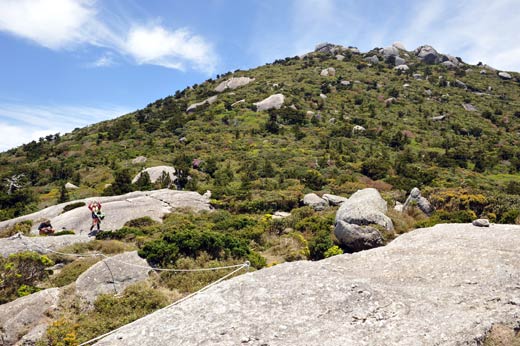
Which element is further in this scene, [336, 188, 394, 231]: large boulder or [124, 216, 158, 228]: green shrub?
[124, 216, 158, 228]: green shrub

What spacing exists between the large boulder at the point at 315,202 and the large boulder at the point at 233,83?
58763mm

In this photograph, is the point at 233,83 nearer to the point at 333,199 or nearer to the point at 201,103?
the point at 201,103

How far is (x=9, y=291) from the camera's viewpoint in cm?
1102

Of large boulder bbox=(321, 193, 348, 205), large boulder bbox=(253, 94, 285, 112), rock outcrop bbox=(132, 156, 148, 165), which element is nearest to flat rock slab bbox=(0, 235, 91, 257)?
large boulder bbox=(321, 193, 348, 205)

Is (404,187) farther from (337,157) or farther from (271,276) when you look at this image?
(271,276)

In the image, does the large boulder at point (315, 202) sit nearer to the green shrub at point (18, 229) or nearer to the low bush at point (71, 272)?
the low bush at point (71, 272)

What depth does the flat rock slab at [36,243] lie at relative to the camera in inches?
554

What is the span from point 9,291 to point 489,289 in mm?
15080

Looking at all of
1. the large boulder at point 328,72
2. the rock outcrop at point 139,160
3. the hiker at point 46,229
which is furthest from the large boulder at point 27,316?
the large boulder at point 328,72

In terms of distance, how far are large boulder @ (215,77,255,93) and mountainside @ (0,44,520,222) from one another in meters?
0.30

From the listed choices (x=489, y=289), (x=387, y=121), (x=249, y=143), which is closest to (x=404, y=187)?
(x=489, y=289)

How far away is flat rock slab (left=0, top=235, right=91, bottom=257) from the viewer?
14069mm

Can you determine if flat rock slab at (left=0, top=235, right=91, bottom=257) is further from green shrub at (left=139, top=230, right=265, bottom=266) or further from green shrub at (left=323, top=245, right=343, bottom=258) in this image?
green shrub at (left=323, top=245, right=343, bottom=258)

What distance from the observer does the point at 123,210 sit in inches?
843
